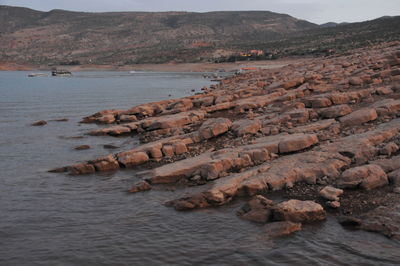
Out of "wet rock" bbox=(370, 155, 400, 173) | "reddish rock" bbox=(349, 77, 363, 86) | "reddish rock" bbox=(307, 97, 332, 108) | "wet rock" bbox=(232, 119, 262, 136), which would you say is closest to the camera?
"wet rock" bbox=(370, 155, 400, 173)

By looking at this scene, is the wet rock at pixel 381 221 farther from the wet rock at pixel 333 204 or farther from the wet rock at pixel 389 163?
the wet rock at pixel 389 163

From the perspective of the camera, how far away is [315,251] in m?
10.8

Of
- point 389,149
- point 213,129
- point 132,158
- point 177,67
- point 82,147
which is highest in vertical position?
point 389,149

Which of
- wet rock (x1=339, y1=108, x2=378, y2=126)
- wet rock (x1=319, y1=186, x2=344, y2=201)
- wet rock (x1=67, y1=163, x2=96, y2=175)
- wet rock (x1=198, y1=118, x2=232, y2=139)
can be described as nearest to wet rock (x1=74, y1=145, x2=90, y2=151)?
wet rock (x1=67, y1=163, x2=96, y2=175)

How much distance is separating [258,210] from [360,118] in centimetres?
913

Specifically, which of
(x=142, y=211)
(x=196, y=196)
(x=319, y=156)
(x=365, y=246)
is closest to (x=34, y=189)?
(x=142, y=211)

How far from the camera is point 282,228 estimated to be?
11766mm

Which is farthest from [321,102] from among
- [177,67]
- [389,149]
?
[177,67]

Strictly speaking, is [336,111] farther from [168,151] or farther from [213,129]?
[168,151]

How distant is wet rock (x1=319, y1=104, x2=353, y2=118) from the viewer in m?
21.3

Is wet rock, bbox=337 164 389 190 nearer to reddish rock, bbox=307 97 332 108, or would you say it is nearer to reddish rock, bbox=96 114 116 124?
reddish rock, bbox=307 97 332 108

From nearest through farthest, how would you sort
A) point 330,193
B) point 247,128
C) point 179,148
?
point 330,193, point 179,148, point 247,128

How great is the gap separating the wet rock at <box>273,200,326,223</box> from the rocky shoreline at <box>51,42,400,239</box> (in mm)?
27

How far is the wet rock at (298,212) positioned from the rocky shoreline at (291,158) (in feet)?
0.09
